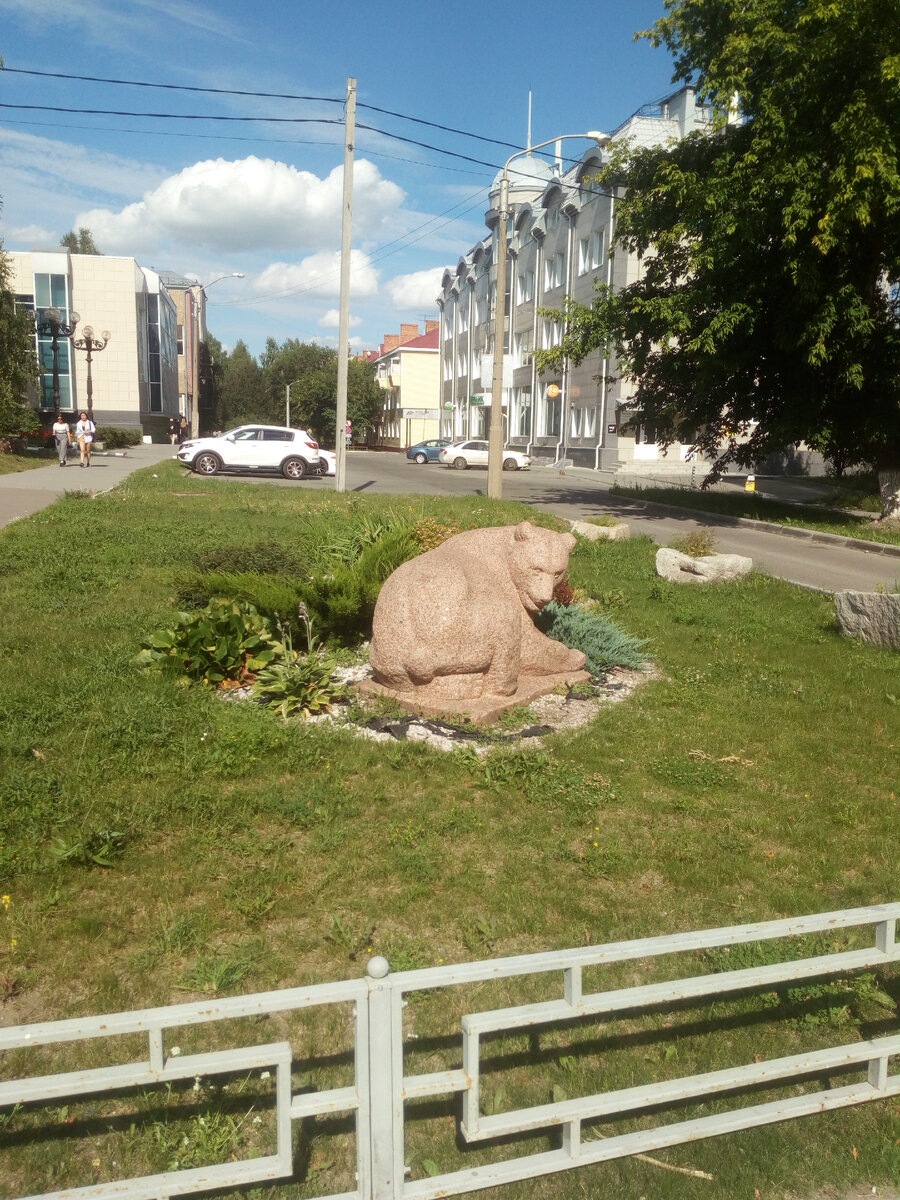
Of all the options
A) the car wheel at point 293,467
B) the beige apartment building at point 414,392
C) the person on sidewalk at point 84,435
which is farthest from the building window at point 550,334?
the beige apartment building at point 414,392

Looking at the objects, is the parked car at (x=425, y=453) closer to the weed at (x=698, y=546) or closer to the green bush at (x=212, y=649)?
the weed at (x=698, y=546)

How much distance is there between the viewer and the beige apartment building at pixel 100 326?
5506 centimetres

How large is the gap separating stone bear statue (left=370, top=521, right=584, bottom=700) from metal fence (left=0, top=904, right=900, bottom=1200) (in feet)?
11.1

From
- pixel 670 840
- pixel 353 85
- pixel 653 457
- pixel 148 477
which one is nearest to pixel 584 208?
pixel 653 457

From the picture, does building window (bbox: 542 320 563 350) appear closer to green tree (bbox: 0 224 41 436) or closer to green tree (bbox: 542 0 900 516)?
green tree (bbox: 0 224 41 436)

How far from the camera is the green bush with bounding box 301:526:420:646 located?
7.19 meters

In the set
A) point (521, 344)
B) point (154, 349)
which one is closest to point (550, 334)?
point (521, 344)

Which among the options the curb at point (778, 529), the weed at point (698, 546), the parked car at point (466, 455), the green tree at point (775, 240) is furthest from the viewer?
the parked car at point (466, 455)

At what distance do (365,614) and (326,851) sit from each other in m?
3.44

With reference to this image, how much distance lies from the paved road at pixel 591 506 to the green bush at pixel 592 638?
16.2 feet

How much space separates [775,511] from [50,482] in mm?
17429

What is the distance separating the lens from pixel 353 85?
20.3 meters

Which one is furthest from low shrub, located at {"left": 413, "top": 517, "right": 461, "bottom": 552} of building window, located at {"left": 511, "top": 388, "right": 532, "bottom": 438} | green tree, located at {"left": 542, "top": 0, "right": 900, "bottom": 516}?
building window, located at {"left": 511, "top": 388, "right": 532, "bottom": 438}

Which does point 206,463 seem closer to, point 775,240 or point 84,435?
point 84,435
